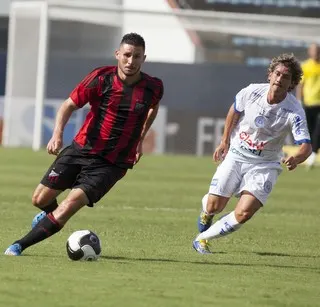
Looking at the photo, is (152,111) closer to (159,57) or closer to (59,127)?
(59,127)

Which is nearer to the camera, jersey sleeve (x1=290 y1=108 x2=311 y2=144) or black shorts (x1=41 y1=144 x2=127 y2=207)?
black shorts (x1=41 y1=144 x2=127 y2=207)

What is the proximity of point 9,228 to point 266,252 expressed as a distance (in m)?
2.64

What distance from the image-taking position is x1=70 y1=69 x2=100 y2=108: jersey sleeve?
980 centimetres

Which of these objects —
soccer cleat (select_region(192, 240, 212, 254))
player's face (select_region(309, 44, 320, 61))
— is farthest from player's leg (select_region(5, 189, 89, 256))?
player's face (select_region(309, 44, 320, 61))

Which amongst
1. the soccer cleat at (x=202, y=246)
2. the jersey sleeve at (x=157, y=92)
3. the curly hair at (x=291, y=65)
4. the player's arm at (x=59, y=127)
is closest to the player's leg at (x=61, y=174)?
the player's arm at (x=59, y=127)

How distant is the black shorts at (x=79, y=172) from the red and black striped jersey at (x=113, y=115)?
6 centimetres

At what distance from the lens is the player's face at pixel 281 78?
1054 cm

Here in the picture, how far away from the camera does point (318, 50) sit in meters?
22.0

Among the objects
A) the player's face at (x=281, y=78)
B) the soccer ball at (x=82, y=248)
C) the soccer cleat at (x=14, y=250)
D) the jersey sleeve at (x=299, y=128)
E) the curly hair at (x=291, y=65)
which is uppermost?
Answer: the curly hair at (x=291, y=65)

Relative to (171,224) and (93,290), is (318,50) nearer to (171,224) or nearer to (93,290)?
(171,224)

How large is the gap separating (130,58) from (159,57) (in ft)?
57.5

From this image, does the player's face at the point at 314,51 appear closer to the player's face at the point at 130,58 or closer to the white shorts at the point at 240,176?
the white shorts at the point at 240,176

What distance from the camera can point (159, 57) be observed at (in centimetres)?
2730

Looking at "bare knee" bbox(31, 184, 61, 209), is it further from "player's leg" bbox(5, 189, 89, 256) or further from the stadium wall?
the stadium wall
